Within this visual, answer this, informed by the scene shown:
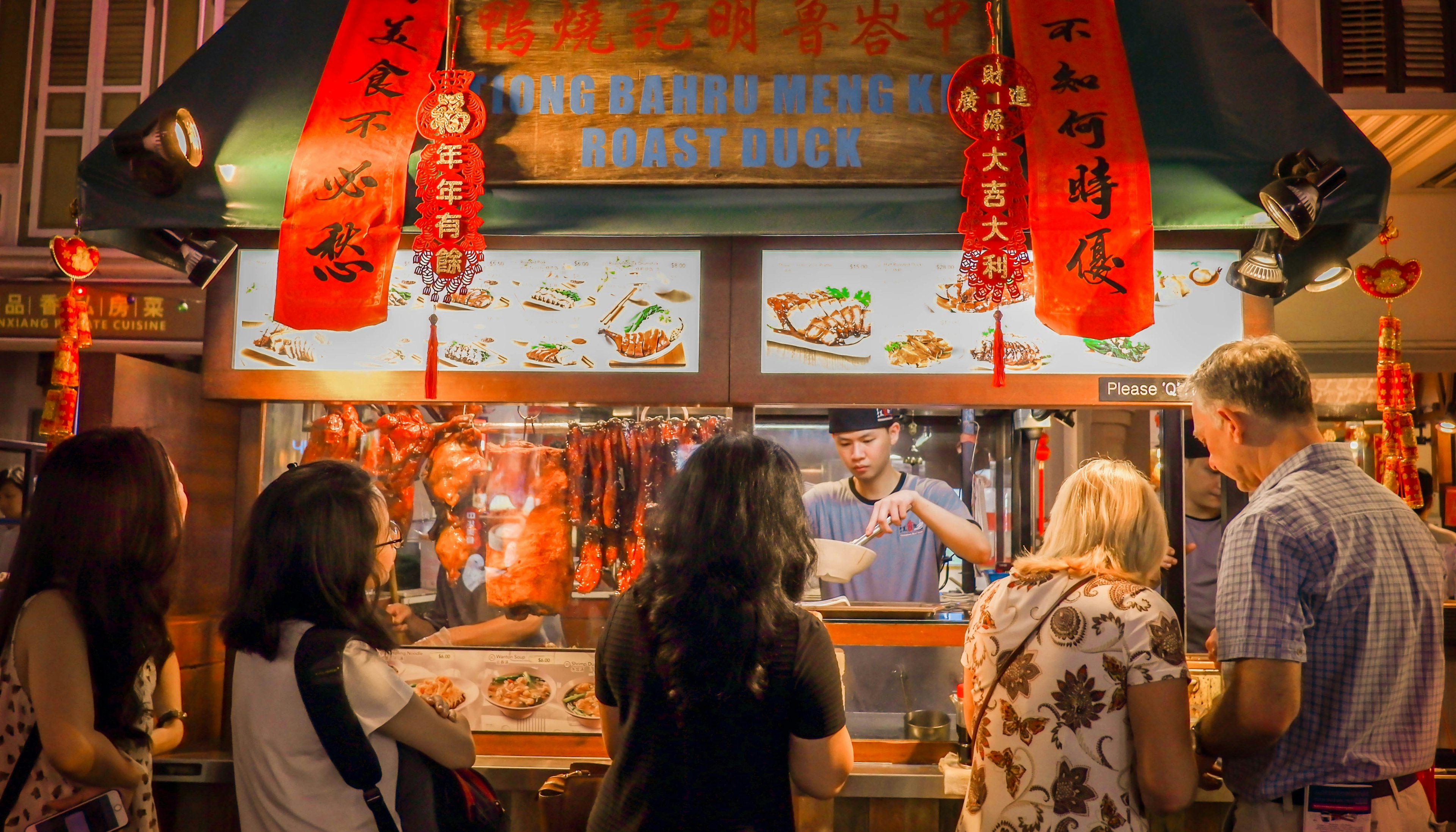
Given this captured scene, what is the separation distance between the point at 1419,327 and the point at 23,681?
8.63m

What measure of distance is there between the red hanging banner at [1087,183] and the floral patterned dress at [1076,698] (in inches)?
51.1

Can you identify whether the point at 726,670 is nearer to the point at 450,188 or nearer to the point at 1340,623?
the point at 1340,623

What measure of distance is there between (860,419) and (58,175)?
7459mm

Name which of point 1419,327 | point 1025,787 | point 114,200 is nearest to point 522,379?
point 114,200

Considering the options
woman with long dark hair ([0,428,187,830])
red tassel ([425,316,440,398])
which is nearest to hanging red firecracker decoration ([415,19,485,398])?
red tassel ([425,316,440,398])

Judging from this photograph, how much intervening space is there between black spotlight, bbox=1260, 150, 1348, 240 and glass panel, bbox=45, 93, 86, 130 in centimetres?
896

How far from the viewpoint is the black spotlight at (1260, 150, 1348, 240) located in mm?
3600

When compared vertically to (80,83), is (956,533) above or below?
below

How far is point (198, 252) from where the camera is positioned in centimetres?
424

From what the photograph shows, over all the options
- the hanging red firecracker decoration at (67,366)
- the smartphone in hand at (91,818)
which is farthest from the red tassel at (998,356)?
the hanging red firecracker decoration at (67,366)

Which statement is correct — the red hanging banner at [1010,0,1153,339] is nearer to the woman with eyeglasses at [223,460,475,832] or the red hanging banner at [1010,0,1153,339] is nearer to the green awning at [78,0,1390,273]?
the green awning at [78,0,1390,273]

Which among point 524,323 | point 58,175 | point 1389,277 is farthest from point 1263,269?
point 58,175

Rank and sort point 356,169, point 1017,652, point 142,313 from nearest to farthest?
point 1017,652, point 356,169, point 142,313

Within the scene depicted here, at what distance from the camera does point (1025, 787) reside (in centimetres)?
260
